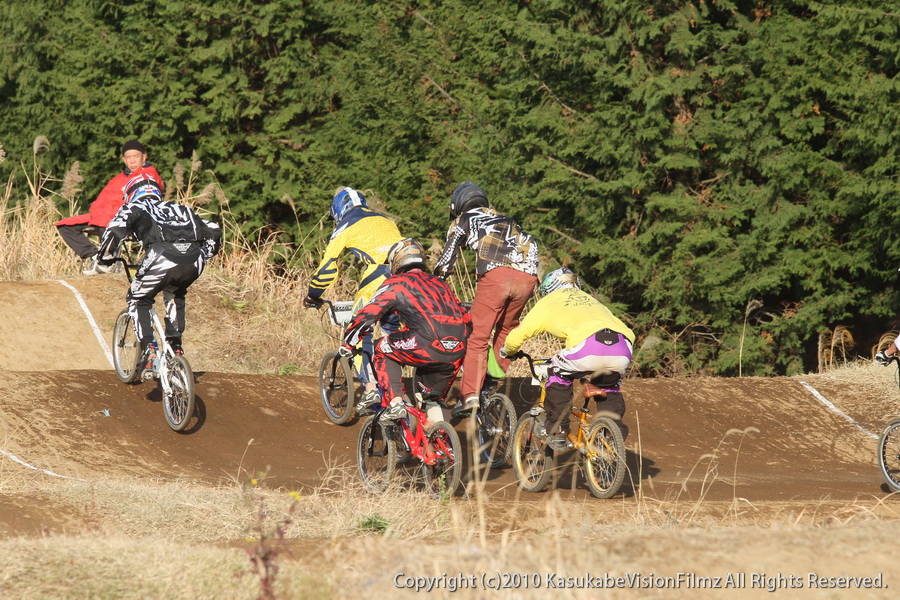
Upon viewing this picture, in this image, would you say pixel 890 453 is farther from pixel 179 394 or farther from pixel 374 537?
pixel 179 394

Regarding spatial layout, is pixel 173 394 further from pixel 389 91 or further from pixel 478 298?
pixel 389 91

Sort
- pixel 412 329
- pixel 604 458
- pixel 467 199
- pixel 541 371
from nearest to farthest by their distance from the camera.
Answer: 1. pixel 412 329
2. pixel 604 458
3. pixel 541 371
4. pixel 467 199

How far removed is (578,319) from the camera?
8.20m

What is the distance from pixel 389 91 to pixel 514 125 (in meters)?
3.53

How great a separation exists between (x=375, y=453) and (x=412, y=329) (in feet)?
3.27

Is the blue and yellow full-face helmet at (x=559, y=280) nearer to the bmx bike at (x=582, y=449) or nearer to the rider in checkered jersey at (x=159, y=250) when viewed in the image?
the bmx bike at (x=582, y=449)

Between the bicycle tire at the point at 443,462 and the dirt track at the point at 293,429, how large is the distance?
70cm

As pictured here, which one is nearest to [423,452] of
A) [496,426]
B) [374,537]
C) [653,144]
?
[374,537]

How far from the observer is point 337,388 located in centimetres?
1078

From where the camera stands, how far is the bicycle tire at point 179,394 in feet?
31.3

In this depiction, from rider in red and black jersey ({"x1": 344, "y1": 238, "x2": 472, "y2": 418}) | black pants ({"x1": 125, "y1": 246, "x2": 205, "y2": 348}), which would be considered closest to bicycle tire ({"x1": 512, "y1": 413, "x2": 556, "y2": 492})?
rider in red and black jersey ({"x1": 344, "y1": 238, "x2": 472, "y2": 418})

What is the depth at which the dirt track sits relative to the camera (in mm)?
9141

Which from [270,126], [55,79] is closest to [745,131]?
[270,126]

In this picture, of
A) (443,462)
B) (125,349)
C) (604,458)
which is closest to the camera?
(443,462)
